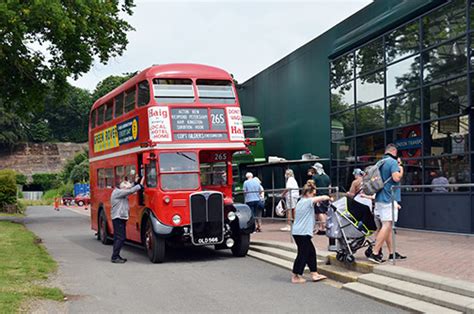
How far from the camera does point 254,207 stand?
16.8 meters

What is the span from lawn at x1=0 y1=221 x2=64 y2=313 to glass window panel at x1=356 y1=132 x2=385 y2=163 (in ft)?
31.9

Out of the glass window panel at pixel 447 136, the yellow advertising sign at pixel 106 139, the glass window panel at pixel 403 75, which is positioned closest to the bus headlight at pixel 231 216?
the yellow advertising sign at pixel 106 139

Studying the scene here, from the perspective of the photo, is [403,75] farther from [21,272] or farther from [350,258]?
[21,272]

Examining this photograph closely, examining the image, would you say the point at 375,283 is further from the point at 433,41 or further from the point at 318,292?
the point at 433,41

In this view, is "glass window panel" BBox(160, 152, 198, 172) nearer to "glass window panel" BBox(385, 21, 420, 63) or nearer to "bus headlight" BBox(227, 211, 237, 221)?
"bus headlight" BBox(227, 211, 237, 221)

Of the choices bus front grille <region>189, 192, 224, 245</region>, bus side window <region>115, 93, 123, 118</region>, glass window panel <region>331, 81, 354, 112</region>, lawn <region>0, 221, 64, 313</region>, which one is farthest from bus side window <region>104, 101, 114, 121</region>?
glass window panel <region>331, 81, 354, 112</region>

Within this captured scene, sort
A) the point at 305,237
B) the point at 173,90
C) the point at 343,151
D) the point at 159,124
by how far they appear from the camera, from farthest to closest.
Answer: the point at 343,151
the point at 173,90
the point at 159,124
the point at 305,237

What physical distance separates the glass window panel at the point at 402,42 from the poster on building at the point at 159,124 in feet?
24.0

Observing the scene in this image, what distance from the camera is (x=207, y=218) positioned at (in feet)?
40.3

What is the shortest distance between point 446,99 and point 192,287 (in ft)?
27.6

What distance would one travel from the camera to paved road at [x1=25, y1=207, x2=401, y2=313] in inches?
313

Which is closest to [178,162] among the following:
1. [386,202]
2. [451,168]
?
[386,202]

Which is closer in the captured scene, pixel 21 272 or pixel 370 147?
pixel 21 272

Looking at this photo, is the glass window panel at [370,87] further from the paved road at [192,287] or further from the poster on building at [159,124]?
the poster on building at [159,124]
